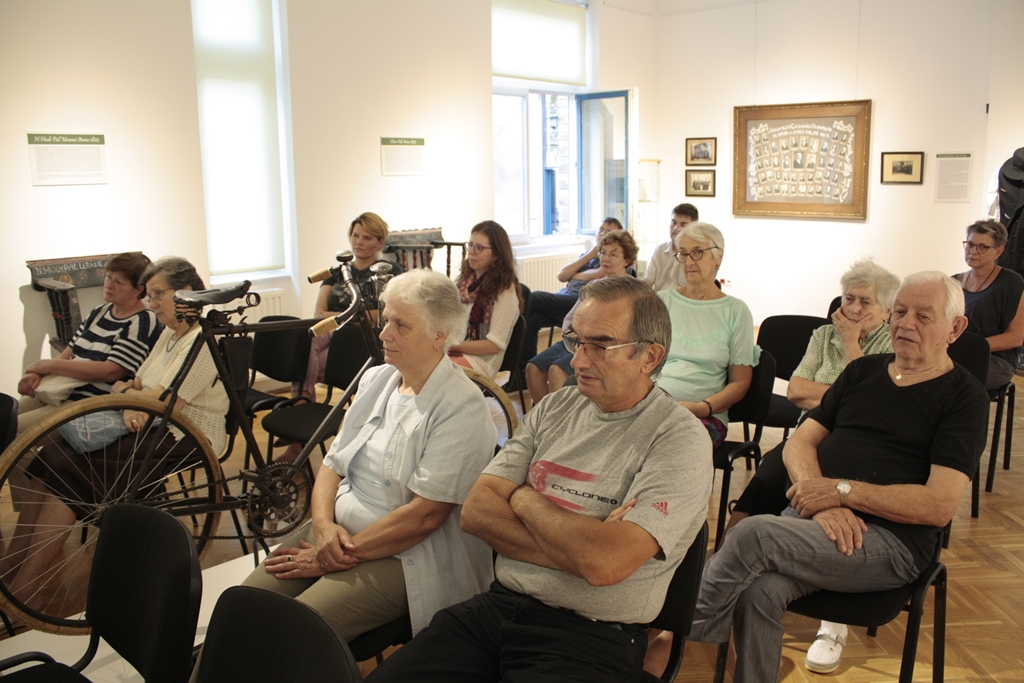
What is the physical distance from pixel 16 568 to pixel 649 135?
8.23m

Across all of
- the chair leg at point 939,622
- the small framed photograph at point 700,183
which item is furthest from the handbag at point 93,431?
the small framed photograph at point 700,183

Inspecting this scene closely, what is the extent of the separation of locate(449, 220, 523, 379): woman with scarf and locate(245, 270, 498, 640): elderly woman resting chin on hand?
6.12 ft

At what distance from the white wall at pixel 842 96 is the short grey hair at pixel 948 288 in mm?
5465

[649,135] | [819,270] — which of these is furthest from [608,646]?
[649,135]

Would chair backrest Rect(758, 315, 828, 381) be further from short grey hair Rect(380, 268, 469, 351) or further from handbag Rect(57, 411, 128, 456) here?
handbag Rect(57, 411, 128, 456)

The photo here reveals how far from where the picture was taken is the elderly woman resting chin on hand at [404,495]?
204 centimetres

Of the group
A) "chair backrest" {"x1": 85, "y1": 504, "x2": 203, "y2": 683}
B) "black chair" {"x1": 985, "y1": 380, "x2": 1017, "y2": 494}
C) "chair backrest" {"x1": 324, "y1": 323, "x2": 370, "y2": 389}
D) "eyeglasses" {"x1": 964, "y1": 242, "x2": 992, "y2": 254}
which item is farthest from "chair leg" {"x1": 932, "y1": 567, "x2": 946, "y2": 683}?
"eyeglasses" {"x1": 964, "y1": 242, "x2": 992, "y2": 254}

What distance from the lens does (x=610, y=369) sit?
6.33 feet

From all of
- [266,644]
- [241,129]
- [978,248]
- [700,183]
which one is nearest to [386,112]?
[241,129]

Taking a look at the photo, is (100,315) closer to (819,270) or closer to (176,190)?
(176,190)

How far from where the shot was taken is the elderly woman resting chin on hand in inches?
80.5

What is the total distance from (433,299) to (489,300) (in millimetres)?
2019

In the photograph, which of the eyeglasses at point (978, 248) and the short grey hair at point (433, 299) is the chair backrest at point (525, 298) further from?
the eyeglasses at point (978, 248)

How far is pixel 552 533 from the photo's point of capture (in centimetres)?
179
